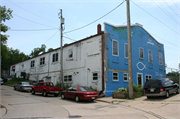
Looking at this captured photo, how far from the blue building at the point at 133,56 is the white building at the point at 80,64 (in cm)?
99

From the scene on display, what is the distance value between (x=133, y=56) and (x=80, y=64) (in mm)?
7060

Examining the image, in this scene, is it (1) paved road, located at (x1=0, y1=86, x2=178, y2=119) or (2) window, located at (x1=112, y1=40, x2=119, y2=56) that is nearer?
(1) paved road, located at (x1=0, y1=86, x2=178, y2=119)

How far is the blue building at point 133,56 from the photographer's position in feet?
57.7

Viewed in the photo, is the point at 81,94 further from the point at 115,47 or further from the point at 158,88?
the point at 115,47

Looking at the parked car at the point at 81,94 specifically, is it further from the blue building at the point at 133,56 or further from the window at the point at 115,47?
the window at the point at 115,47

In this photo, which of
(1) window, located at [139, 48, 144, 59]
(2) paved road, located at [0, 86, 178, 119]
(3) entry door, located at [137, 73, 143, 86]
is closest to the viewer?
(2) paved road, located at [0, 86, 178, 119]

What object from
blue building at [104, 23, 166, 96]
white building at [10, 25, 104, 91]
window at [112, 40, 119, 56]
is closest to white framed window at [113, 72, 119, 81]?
blue building at [104, 23, 166, 96]

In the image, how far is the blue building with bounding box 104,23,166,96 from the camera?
17.6 metres

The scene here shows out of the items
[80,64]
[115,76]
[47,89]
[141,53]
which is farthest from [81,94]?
[141,53]

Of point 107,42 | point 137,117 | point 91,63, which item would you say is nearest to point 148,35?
point 107,42

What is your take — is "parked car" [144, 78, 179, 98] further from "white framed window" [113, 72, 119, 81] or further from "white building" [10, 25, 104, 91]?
"white building" [10, 25, 104, 91]

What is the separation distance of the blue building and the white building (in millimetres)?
987

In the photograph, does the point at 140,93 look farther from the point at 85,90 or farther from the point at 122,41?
the point at 122,41

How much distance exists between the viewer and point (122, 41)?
19578 mm
